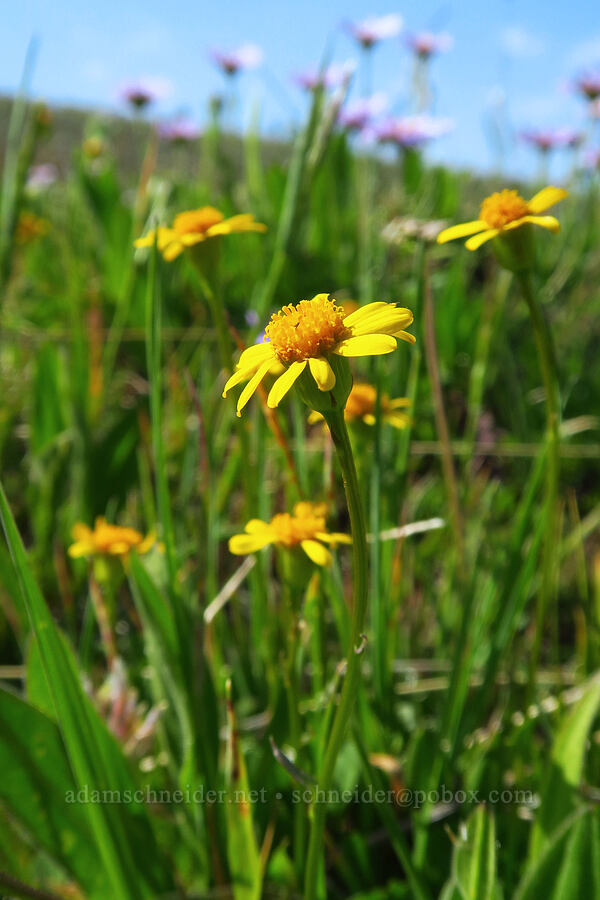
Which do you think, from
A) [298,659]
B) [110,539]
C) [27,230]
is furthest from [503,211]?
[27,230]

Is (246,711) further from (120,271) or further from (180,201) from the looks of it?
(180,201)

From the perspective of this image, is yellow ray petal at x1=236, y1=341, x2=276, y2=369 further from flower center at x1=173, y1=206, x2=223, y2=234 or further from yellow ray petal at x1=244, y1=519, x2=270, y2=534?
flower center at x1=173, y1=206, x2=223, y2=234

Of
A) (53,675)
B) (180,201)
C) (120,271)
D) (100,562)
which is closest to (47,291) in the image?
(120,271)

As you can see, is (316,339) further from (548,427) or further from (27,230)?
(27,230)

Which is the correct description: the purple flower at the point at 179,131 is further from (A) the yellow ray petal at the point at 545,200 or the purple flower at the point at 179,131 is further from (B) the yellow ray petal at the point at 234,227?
(A) the yellow ray petal at the point at 545,200

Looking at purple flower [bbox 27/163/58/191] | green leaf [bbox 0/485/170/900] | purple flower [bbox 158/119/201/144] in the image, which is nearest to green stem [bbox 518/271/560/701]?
green leaf [bbox 0/485/170/900]

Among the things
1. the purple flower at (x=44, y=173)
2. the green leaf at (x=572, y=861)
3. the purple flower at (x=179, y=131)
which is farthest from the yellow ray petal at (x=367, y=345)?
the purple flower at (x=44, y=173)
